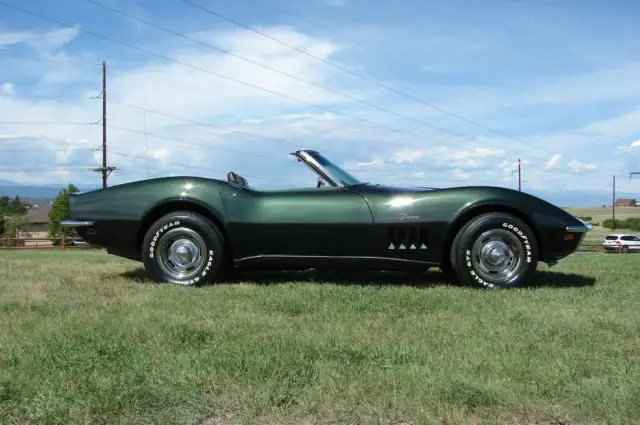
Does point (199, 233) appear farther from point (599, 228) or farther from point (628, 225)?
point (599, 228)

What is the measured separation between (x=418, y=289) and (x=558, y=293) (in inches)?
45.5

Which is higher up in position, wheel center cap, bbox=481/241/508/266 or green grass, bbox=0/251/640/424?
wheel center cap, bbox=481/241/508/266

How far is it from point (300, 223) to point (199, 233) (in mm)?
971

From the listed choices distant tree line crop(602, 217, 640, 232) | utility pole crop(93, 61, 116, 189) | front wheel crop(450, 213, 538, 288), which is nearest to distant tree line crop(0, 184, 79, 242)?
utility pole crop(93, 61, 116, 189)

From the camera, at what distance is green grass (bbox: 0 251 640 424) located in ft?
7.44

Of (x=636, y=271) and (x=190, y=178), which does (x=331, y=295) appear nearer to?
(x=190, y=178)

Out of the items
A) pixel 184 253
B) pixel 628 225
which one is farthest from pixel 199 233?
pixel 628 225

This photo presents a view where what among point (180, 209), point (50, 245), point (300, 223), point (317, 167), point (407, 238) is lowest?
point (50, 245)

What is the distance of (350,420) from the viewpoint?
7.20 feet

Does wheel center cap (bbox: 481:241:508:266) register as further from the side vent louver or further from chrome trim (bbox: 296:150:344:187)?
chrome trim (bbox: 296:150:344:187)

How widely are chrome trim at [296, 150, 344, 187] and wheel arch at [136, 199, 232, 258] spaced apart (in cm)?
108

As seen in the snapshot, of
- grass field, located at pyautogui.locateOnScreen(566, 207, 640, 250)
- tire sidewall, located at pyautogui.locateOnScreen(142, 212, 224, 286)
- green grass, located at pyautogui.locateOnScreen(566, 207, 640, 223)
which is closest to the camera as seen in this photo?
tire sidewall, located at pyautogui.locateOnScreen(142, 212, 224, 286)

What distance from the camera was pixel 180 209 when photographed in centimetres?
559

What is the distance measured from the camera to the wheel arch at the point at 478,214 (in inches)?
206
